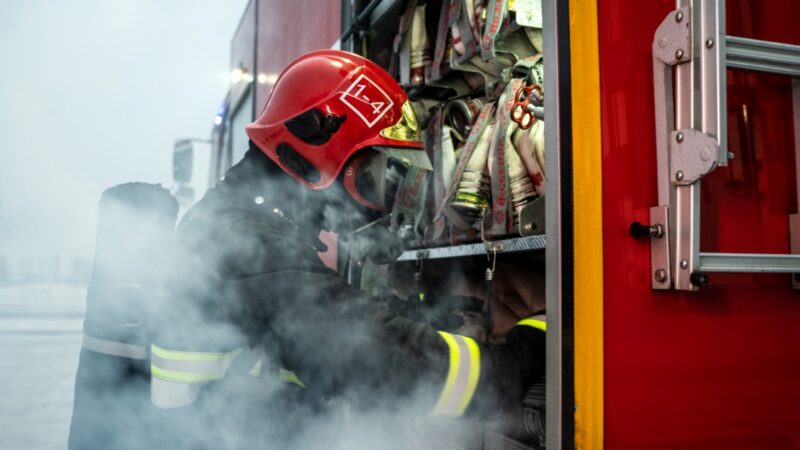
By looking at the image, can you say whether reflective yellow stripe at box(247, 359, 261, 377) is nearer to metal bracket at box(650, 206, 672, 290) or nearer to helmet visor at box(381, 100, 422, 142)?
helmet visor at box(381, 100, 422, 142)

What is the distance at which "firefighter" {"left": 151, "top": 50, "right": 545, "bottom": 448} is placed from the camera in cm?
142

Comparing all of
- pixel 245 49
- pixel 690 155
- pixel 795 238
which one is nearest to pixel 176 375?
pixel 690 155

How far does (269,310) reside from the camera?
1439mm

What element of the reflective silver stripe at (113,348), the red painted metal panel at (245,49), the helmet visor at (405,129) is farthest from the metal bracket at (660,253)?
the red painted metal panel at (245,49)

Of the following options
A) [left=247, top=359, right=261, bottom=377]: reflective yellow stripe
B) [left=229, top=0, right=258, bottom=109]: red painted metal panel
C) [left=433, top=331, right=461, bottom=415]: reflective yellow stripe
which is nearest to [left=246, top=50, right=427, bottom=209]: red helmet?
[left=247, top=359, right=261, bottom=377]: reflective yellow stripe

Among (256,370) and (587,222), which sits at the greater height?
(587,222)

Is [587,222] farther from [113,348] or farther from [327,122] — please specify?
[113,348]

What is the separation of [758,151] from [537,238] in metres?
0.57

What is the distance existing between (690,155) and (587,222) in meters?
0.23

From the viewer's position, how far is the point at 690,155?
3.72ft

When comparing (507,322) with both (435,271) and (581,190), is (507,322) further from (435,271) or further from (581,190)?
(581,190)

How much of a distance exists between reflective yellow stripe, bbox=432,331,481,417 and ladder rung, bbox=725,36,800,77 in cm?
83

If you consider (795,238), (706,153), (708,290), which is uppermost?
(706,153)

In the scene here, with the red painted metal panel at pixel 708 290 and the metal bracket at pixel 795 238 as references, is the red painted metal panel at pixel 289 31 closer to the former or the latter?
the red painted metal panel at pixel 708 290
